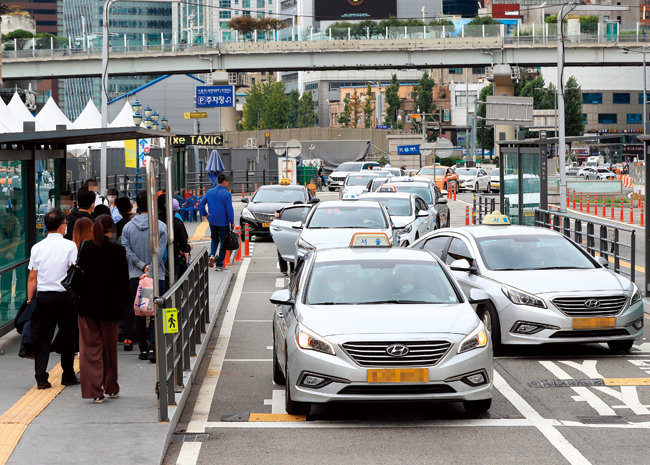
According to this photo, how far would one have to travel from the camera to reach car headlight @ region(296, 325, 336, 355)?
30.7ft

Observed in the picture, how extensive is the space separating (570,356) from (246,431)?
518cm

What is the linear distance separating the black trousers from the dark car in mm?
20075

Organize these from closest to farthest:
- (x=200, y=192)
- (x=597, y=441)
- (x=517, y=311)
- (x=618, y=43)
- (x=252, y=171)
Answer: (x=597, y=441), (x=517, y=311), (x=200, y=192), (x=252, y=171), (x=618, y=43)

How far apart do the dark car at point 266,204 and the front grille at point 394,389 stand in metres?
21.5

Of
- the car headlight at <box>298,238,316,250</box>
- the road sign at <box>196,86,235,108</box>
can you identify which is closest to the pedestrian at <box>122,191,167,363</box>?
the car headlight at <box>298,238,316,250</box>

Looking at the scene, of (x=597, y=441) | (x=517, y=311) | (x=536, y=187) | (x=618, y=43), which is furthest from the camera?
(x=618, y=43)

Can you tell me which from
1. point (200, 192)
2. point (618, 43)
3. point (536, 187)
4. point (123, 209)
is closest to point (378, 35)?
point (618, 43)

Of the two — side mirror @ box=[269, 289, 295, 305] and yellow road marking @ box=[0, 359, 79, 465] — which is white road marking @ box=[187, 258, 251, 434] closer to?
side mirror @ box=[269, 289, 295, 305]

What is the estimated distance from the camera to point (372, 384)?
30.1 feet

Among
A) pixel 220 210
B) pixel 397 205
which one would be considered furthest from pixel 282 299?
pixel 397 205

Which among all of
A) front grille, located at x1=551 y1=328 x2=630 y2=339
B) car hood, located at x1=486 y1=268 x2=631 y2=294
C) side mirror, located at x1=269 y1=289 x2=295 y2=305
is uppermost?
side mirror, located at x1=269 y1=289 x2=295 y2=305

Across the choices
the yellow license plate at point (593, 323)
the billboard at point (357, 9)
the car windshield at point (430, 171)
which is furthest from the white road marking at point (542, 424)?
the billboard at point (357, 9)

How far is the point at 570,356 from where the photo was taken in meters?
13.1

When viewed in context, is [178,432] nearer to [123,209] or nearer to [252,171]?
[123,209]
